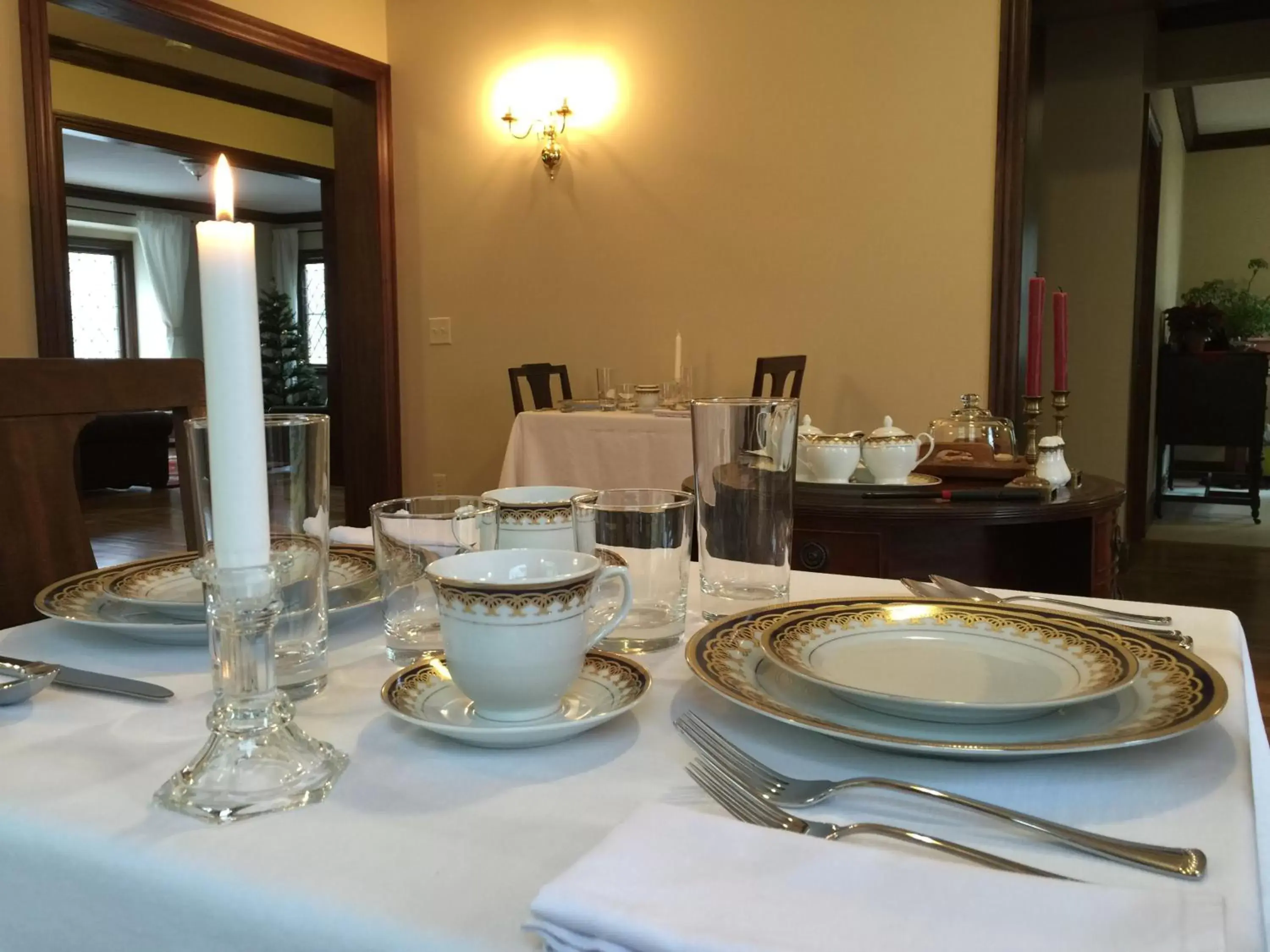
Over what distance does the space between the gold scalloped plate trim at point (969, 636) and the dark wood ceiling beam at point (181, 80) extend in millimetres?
4947

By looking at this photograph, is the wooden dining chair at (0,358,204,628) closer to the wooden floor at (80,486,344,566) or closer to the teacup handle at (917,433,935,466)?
the teacup handle at (917,433,935,466)

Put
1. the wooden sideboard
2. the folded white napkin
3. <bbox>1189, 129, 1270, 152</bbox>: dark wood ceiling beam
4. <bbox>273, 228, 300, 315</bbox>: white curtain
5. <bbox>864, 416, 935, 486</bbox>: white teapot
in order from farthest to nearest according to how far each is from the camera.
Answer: <bbox>273, 228, 300, 315</bbox>: white curtain → <bbox>1189, 129, 1270, 152</bbox>: dark wood ceiling beam → <bbox>864, 416, 935, 486</bbox>: white teapot → the wooden sideboard → the folded white napkin

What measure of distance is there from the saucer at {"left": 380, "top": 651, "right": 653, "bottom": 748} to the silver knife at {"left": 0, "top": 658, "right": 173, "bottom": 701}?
0.15 metres

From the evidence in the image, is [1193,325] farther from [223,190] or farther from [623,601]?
[223,190]

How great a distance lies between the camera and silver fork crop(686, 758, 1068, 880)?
0.39 metres

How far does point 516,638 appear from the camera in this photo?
514 millimetres

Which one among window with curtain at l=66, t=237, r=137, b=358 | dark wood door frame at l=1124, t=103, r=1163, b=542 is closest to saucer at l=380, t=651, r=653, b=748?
dark wood door frame at l=1124, t=103, r=1163, b=542

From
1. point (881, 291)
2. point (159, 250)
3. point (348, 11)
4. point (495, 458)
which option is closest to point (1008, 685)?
point (881, 291)

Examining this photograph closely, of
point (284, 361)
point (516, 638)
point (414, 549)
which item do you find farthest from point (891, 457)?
point (284, 361)

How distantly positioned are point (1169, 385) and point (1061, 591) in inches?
190

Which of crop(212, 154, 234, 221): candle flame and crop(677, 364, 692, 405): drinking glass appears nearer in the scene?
crop(212, 154, 234, 221): candle flame

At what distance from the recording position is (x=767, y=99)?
3492 mm

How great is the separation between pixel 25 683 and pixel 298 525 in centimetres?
20

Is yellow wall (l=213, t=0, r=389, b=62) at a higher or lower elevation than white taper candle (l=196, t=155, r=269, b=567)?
higher
